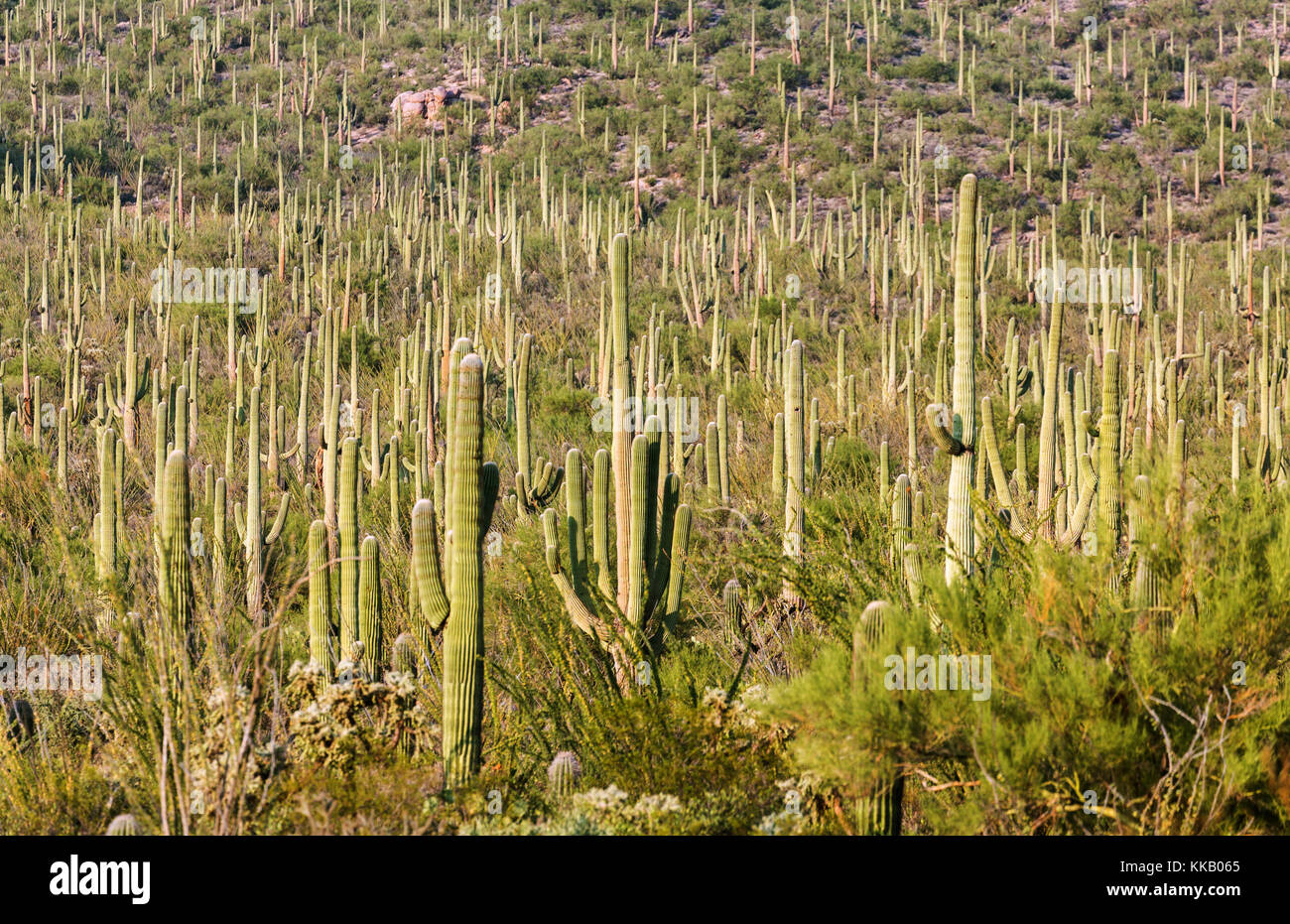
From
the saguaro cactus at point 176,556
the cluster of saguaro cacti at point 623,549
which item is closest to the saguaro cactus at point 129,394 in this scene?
the saguaro cactus at point 176,556

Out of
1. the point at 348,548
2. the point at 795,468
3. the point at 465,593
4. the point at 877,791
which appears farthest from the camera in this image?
the point at 795,468

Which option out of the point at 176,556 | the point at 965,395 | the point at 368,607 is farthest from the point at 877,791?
the point at 176,556

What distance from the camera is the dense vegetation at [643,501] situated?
3.16 metres

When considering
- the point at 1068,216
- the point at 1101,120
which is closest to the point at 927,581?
the point at 1068,216

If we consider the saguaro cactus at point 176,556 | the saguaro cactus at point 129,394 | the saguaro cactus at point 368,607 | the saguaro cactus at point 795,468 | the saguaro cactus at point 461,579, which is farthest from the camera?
the saguaro cactus at point 129,394

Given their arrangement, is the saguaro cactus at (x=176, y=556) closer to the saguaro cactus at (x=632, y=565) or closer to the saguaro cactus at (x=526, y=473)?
the saguaro cactus at (x=632, y=565)

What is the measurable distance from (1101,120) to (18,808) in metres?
27.1

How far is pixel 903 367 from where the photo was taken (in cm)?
1129

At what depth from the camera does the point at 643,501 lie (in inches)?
174

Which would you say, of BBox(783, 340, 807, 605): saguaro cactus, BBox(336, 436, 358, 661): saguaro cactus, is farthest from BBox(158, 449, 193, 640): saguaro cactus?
BBox(783, 340, 807, 605): saguaro cactus

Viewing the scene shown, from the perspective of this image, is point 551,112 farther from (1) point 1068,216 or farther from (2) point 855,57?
(1) point 1068,216

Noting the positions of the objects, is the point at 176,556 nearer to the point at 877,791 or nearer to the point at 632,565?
the point at 632,565

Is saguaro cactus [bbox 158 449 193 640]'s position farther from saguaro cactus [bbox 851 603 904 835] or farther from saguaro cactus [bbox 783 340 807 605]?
saguaro cactus [bbox 783 340 807 605]

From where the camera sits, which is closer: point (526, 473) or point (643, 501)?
point (643, 501)
